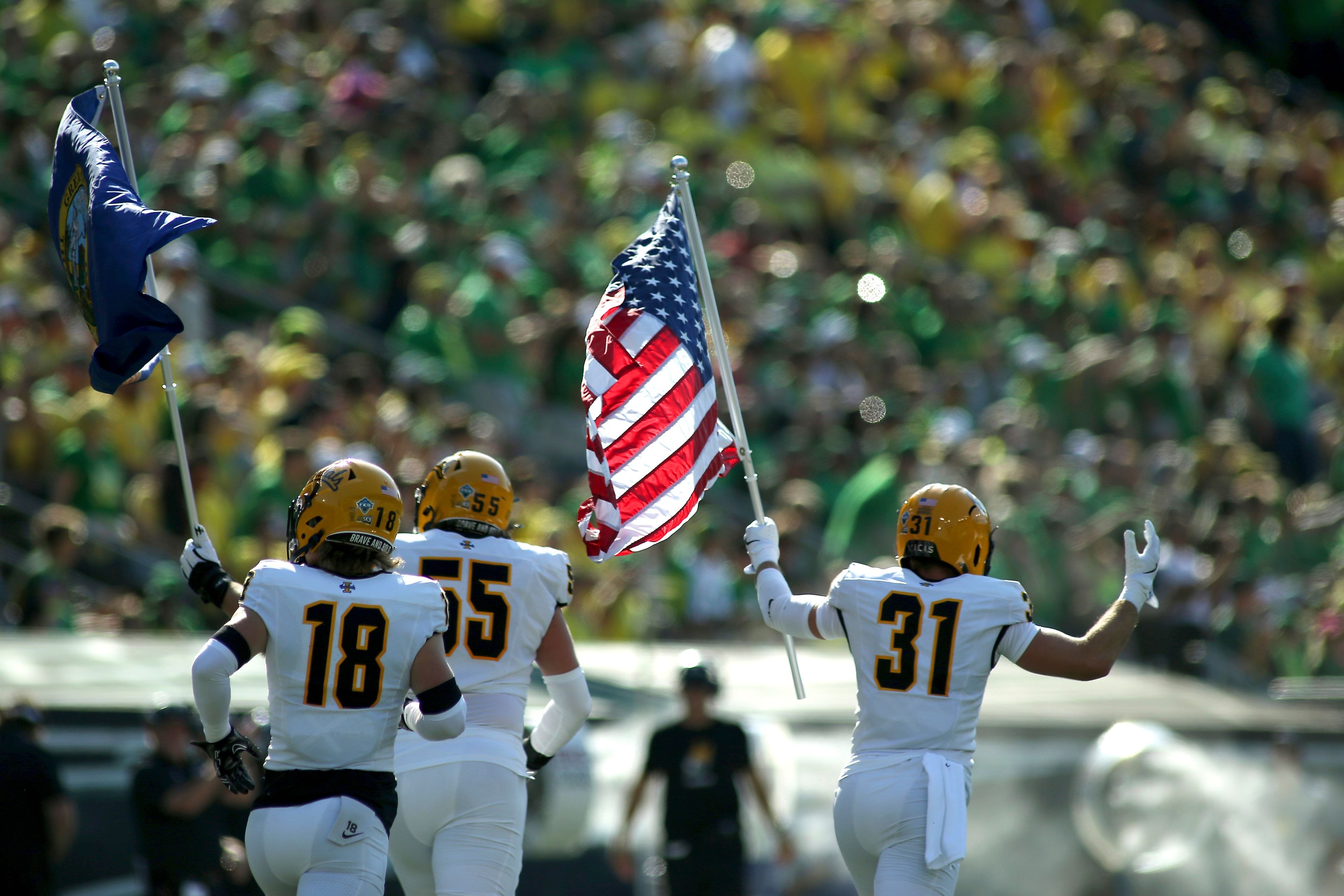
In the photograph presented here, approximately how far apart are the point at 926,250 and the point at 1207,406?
3.05 m

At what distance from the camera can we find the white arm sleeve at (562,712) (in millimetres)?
6477

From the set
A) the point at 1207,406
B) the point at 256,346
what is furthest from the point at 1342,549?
the point at 256,346

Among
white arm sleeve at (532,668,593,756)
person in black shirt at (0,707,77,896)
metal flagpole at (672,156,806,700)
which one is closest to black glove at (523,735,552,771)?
white arm sleeve at (532,668,593,756)

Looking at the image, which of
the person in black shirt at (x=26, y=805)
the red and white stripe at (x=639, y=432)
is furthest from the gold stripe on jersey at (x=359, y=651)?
the person in black shirt at (x=26, y=805)

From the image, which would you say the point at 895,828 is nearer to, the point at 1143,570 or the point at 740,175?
the point at 1143,570

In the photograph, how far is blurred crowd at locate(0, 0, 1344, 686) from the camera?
11.2m

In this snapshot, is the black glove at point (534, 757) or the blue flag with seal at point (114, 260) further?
the black glove at point (534, 757)

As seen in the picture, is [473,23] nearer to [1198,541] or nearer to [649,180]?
[649,180]

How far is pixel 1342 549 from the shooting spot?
11984mm

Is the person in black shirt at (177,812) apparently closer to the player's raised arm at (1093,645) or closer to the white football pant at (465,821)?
the white football pant at (465,821)

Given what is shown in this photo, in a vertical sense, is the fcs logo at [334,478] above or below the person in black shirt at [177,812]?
above

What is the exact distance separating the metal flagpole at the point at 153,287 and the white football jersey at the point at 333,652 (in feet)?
2.60

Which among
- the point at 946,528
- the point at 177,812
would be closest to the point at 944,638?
the point at 946,528

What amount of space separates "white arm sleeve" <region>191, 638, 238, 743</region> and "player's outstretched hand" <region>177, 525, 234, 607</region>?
0.67 metres
